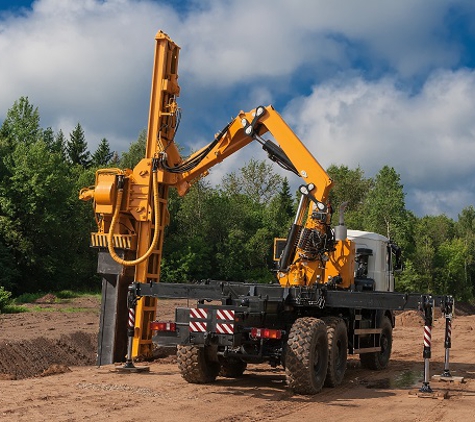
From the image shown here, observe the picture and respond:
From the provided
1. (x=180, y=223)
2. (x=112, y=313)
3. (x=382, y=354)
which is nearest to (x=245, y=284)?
(x=112, y=313)

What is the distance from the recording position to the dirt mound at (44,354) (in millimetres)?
18125

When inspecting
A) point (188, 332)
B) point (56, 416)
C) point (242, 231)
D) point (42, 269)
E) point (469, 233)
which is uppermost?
point (469, 233)

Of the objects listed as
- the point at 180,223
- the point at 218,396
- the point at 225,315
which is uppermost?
the point at 180,223

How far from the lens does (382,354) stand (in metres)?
17.0

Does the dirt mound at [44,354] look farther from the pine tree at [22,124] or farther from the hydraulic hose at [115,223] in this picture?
the pine tree at [22,124]

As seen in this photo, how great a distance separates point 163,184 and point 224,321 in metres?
6.48

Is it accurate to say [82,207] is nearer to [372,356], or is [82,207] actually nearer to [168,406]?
[372,356]

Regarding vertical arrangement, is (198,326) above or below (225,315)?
below

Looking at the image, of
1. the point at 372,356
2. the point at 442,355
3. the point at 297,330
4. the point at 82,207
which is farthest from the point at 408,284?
the point at 297,330

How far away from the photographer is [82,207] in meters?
52.5

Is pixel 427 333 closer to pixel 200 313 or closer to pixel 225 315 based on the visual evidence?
pixel 225 315

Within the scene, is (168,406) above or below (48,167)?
below

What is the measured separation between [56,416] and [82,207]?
44022 millimetres

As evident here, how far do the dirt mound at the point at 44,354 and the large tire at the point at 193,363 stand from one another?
5918 millimetres
